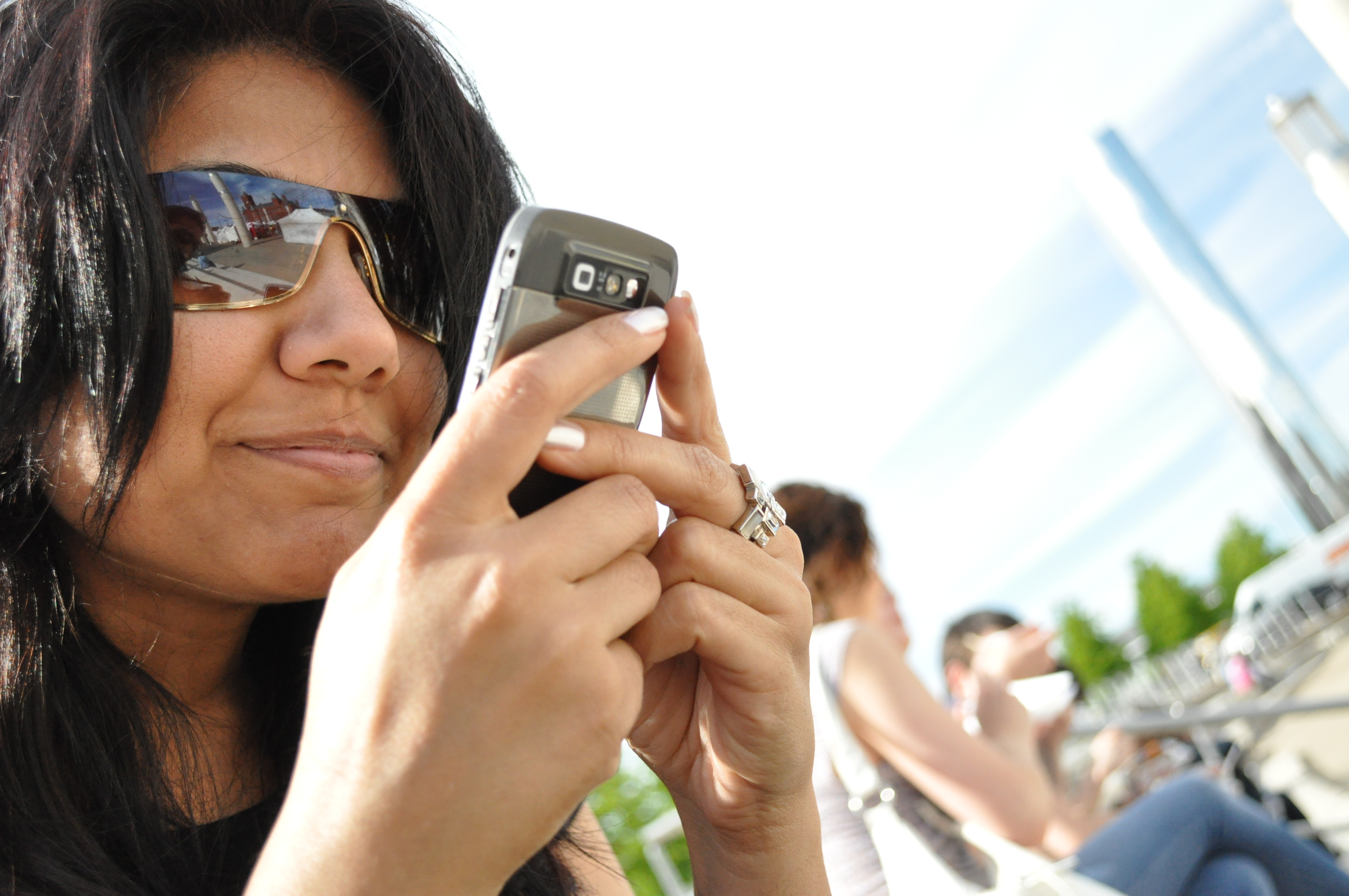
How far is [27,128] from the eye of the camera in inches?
54.9

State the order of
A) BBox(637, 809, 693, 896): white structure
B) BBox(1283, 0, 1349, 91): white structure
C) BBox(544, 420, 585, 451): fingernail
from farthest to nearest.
Answer: BBox(637, 809, 693, 896): white structure
BBox(1283, 0, 1349, 91): white structure
BBox(544, 420, 585, 451): fingernail

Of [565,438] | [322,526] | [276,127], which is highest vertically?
[276,127]

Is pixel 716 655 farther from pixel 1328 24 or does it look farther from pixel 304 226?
pixel 1328 24

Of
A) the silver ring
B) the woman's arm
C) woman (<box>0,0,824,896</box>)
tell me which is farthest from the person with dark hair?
the silver ring

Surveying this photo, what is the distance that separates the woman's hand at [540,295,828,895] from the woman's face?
0.55 m

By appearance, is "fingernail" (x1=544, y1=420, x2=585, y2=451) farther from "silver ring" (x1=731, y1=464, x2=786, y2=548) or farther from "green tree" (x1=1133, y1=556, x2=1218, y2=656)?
"green tree" (x1=1133, y1=556, x2=1218, y2=656)

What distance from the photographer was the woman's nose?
1.37 meters

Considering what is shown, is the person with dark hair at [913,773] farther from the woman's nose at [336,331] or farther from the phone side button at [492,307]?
the phone side button at [492,307]

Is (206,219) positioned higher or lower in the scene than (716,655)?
higher

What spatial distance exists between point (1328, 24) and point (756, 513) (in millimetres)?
6240

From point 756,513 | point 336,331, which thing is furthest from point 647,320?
point 336,331

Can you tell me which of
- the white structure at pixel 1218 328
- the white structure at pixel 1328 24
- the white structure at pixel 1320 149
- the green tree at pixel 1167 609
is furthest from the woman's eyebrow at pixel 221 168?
the white structure at pixel 1218 328

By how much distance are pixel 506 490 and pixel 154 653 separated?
1135 mm

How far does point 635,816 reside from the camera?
14.2 m
